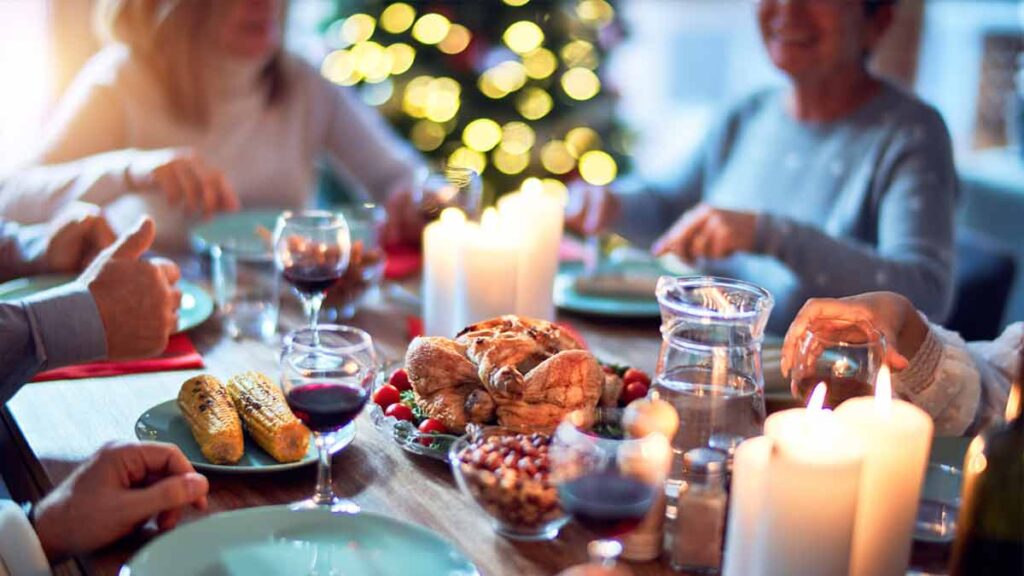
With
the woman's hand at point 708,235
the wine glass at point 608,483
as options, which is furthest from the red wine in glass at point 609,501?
the woman's hand at point 708,235

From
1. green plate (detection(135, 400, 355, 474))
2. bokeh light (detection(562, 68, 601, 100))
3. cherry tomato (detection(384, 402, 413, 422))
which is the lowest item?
green plate (detection(135, 400, 355, 474))

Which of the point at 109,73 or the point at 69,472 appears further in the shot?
the point at 109,73

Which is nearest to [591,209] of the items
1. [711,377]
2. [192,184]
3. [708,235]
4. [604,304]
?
[708,235]

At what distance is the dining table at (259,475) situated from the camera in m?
Result: 1.02

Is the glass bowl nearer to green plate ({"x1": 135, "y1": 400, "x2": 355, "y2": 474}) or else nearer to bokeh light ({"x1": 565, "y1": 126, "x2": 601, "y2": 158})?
green plate ({"x1": 135, "y1": 400, "x2": 355, "y2": 474})

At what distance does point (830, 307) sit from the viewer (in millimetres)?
1261

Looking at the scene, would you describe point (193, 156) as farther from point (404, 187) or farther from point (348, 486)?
point (348, 486)

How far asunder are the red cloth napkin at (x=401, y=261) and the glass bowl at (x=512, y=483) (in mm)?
999

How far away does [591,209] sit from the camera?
232 centimetres

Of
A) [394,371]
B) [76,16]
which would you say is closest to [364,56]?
[76,16]

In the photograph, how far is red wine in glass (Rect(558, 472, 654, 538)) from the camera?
0.86 metres

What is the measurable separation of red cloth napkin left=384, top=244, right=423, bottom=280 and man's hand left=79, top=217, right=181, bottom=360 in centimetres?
65

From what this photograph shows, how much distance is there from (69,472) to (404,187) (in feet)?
4.27

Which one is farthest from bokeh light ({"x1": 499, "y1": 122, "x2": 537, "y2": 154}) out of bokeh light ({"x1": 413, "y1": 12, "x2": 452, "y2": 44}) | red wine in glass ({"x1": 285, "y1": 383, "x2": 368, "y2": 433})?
red wine in glass ({"x1": 285, "y1": 383, "x2": 368, "y2": 433})
